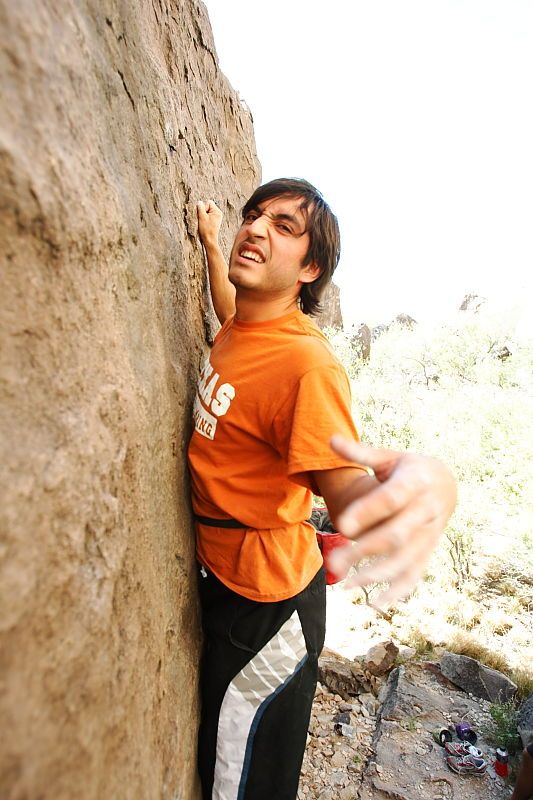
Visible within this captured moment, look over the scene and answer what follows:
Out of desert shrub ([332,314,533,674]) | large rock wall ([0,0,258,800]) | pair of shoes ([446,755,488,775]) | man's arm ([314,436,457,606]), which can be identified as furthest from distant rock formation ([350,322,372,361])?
man's arm ([314,436,457,606])

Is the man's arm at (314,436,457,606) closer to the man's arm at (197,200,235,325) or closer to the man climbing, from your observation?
the man climbing

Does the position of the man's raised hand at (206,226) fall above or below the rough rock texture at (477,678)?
above

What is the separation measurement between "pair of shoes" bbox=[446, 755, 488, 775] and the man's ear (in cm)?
310

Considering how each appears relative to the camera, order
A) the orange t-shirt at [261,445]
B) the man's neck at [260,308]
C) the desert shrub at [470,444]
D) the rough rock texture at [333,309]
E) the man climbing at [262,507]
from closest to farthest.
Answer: the orange t-shirt at [261,445]
the man climbing at [262,507]
the man's neck at [260,308]
the desert shrub at [470,444]
the rough rock texture at [333,309]

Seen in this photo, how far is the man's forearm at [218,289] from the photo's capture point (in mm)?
2340

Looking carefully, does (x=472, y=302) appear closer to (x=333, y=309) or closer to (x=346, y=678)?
(x=333, y=309)

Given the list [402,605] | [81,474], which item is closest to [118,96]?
[81,474]

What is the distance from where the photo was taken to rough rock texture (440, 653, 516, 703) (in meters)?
3.84

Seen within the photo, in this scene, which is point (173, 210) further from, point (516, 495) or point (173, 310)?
point (516, 495)

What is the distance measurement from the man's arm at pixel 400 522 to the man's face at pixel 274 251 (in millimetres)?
983

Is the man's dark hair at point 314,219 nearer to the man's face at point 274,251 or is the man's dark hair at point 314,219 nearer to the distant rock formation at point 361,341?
the man's face at point 274,251

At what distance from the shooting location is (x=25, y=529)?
0.79 m

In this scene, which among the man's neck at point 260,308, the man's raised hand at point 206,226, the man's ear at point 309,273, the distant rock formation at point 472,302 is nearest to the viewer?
the man's neck at point 260,308

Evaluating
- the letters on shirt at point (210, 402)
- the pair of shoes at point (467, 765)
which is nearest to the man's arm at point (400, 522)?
the letters on shirt at point (210, 402)
